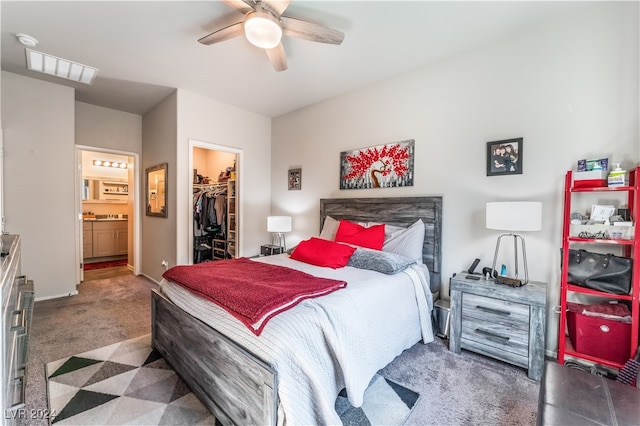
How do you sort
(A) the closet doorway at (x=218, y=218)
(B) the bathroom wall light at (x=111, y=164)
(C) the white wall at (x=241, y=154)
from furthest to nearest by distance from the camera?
(B) the bathroom wall light at (x=111, y=164)
(A) the closet doorway at (x=218, y=218)
(C) the white wall at (x=241, y=154)

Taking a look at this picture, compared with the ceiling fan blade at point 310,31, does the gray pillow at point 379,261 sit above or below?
below

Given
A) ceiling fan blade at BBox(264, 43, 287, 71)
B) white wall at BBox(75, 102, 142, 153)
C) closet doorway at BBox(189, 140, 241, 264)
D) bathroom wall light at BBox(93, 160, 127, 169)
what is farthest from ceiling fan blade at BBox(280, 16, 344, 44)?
bathroom wall light at BBox(93, 160, 127, 169)

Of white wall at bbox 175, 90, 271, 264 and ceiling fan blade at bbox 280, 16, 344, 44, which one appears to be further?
white wall at bbox 175, 90, 271, 264

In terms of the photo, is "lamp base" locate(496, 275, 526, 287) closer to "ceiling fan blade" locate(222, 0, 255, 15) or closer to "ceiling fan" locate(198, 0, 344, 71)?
"ceiling fan" locate(198, 0, 344, 71)

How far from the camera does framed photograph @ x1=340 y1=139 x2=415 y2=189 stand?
3107 mm

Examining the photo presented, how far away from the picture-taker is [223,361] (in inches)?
59.6

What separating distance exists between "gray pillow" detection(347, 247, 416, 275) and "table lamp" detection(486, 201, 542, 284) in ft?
2.50

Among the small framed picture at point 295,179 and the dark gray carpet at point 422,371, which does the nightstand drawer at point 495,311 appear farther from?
the small framed picture at point 295,179

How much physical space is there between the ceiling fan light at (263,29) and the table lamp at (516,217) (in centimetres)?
209

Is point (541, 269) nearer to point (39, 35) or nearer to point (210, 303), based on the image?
point (210, 303)

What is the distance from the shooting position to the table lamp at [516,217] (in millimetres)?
2059

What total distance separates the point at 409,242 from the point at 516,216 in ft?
3.08

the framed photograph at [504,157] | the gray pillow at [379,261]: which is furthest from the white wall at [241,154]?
the framed photograph at [504,157]

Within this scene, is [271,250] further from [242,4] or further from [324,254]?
[242,4]
